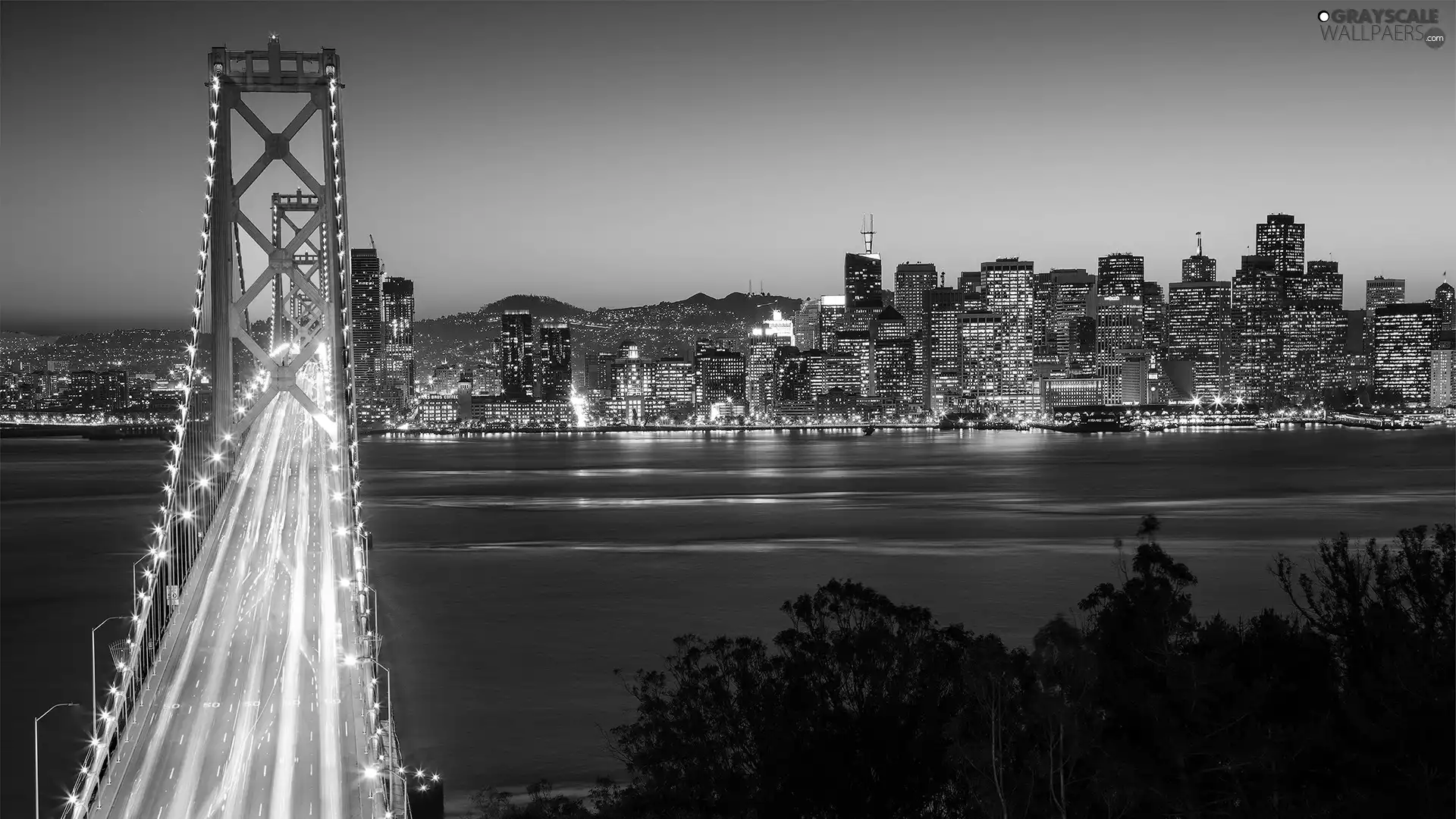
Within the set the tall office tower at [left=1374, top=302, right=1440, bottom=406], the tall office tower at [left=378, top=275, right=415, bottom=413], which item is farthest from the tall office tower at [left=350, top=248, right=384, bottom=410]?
the tall office tower at [left=1374, top=302, right=1440, bottom=406]

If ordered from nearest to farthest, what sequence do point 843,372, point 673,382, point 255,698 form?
point 255,698 < point 673,382 < point 843,372

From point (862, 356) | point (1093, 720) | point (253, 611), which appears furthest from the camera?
point (862, 356)

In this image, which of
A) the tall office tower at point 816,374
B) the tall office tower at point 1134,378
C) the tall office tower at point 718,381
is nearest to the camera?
the tall office tower at point 718,381

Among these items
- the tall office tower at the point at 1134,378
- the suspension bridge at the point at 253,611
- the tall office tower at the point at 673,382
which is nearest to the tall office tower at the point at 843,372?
the tall office tower at the point at 673,382

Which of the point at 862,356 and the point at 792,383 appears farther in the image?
the point at 862,356

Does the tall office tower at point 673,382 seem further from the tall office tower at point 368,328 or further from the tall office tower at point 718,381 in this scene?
the tall office tower at point 368,328

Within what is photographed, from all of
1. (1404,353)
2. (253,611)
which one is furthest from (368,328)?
(253,611)

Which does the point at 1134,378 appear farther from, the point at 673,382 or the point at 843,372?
the point at 673,382
